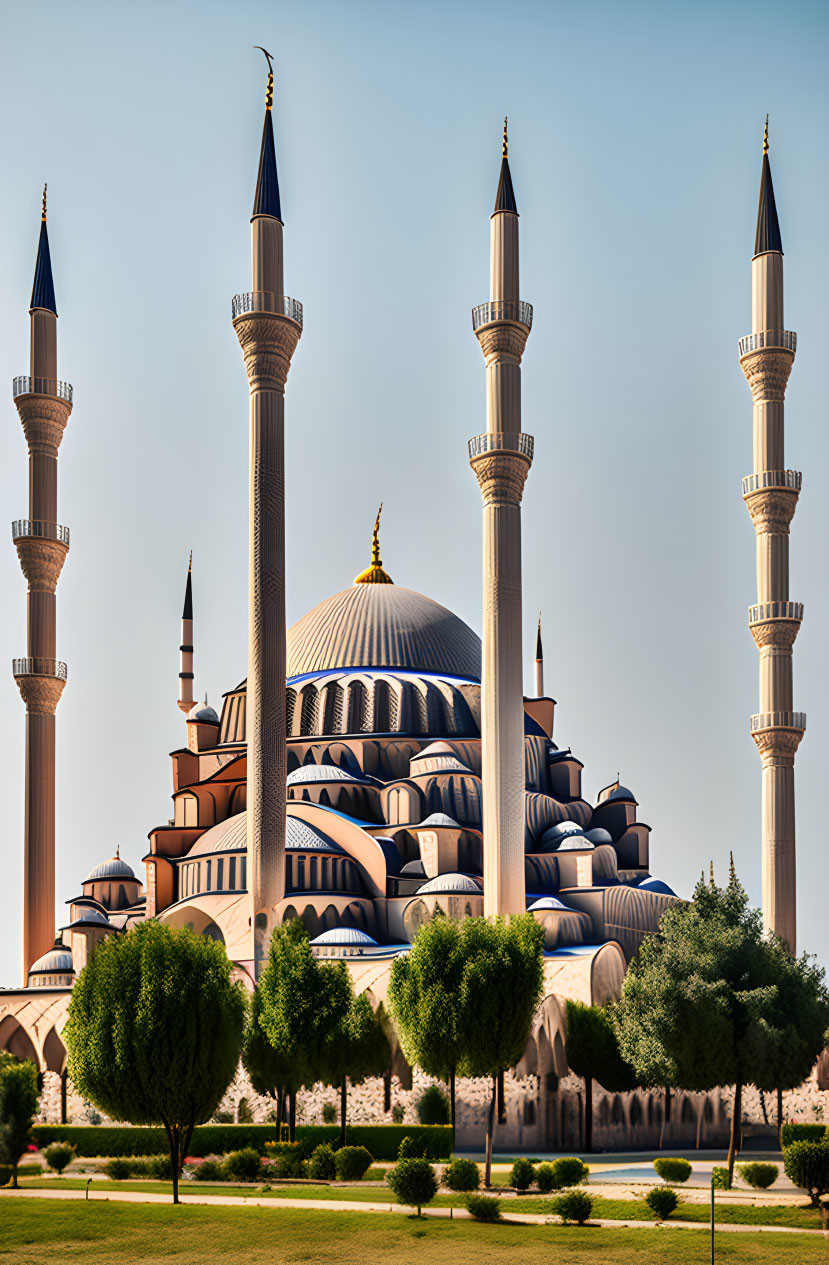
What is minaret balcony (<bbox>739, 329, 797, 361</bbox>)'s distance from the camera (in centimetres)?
4625

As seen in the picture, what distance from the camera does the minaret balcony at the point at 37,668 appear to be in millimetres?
48156

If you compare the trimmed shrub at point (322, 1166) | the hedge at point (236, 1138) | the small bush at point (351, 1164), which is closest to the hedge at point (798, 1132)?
the hedge at point (236, 1138)

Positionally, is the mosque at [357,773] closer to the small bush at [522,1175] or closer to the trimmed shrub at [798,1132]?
Result: the trimmed shrub at [798,1132]

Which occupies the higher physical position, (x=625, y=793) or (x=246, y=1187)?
(x=625, y=793)

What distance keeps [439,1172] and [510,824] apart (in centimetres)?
1320

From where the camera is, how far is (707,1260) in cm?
2036

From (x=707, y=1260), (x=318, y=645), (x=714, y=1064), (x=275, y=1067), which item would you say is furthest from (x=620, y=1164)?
(x=318, y=645)

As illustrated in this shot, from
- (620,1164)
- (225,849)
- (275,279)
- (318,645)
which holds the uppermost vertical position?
(275,279)

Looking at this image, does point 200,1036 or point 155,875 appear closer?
point 200,1036

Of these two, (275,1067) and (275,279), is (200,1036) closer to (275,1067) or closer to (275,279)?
(275,1067)

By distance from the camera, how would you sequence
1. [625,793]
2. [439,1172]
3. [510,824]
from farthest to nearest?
[625,793] → [510,824] → [439,1172]

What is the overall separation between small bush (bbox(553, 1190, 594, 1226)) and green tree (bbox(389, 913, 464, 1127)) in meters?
7.95

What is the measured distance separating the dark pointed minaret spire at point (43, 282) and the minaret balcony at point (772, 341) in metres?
20.5

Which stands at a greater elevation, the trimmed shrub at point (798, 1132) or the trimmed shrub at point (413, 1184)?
the trimmed shrub at point (413, 1184)
